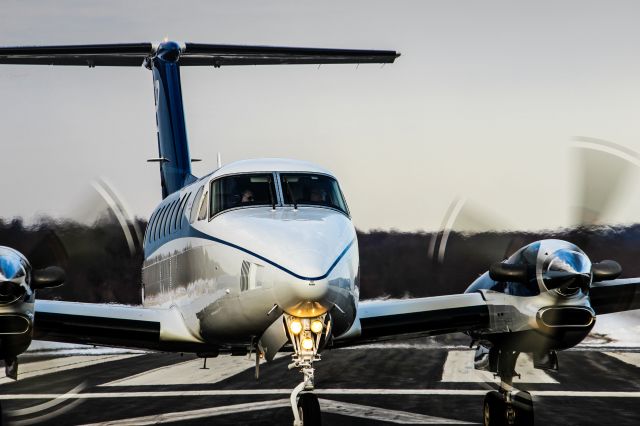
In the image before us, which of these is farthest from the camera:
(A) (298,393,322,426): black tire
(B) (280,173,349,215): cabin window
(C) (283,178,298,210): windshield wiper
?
(B) (280,173,349,215): cabin window

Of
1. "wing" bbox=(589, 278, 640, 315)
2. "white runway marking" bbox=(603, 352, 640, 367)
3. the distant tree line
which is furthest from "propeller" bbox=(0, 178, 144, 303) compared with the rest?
"white runway marking" bbox=(603, 352, 640, 367)

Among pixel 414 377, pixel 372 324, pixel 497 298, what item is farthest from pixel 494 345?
pixel 414 377

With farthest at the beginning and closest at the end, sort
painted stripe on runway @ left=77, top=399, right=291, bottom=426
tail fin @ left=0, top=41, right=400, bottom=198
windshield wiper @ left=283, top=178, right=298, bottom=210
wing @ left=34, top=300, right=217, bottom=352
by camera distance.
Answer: tail fin @ left=0, top=41, right=400, bottom=198, painted stripe on runway @ left=77, top=399, right=291, bottom=426, wing @ left=34, top=300, right=217, bottom=352, windshield wiper @ left=283, top=178, right=298, bottom=210

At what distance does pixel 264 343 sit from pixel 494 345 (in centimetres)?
404

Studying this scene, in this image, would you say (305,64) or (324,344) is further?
(305,64)

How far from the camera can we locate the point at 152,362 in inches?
1136

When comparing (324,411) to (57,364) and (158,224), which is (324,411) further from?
(57,364)

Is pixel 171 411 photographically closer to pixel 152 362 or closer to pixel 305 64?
pixel 305 64

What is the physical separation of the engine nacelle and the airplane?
2cm

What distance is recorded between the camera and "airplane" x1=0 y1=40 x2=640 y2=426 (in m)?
11.0

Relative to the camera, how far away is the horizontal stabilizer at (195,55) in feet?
62.9

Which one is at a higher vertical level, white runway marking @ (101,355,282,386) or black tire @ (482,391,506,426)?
white runway marking @ (101,355,282,386)

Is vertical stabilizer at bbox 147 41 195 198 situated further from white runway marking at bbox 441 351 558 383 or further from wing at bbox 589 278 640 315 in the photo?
wing at bbox 589 278 640 315

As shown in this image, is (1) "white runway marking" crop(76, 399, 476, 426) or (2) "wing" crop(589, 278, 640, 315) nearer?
(2) "wing" crop(589, 278, 640, 315)
